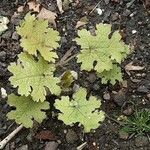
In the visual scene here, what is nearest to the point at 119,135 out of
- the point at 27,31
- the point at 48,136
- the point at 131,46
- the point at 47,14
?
the point at 48,136

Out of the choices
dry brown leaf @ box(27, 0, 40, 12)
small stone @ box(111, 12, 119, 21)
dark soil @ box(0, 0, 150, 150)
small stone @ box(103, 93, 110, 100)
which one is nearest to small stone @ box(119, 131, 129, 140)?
dark soil @ box(0, 0, 150, 150)

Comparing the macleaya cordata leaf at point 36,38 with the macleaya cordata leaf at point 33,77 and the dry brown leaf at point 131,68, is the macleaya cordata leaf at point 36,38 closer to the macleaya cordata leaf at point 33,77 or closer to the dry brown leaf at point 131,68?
the macleaya cordata leaf at point 33,77

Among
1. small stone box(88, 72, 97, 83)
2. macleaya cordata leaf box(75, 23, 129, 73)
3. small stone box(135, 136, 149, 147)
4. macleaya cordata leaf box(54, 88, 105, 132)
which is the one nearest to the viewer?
macleaya cordata leaf box(54, 88, 105, 132)

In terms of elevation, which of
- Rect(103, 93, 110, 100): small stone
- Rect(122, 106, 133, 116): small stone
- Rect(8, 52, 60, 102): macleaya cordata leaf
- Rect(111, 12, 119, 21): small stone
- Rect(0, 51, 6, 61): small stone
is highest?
Rect(0, 51, 6, 61): small stone

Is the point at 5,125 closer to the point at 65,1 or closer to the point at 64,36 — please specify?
the point at 64,36

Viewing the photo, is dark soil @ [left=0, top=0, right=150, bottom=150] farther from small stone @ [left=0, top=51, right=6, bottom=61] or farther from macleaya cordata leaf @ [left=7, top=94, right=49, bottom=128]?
macleaya cordata leaf @ [left=7, top=94, right=49, bottom=128]

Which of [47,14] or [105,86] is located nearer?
[105,86]

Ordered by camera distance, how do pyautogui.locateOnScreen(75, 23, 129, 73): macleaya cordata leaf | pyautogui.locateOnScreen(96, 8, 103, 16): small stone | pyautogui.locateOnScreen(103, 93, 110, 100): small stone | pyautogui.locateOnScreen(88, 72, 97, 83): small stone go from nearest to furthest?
pyautogui.locateOnScreen(75, 23, 129, 73): macleaya cordata leaf, pyautogui.locateOnScreen(103, 93, 110, 100): small stone, pyautogui.locateOnScreen(88, 72, 97, 83): small stone, pyautogui.locateOnScreen(96, 8, 103, 16): small stone
